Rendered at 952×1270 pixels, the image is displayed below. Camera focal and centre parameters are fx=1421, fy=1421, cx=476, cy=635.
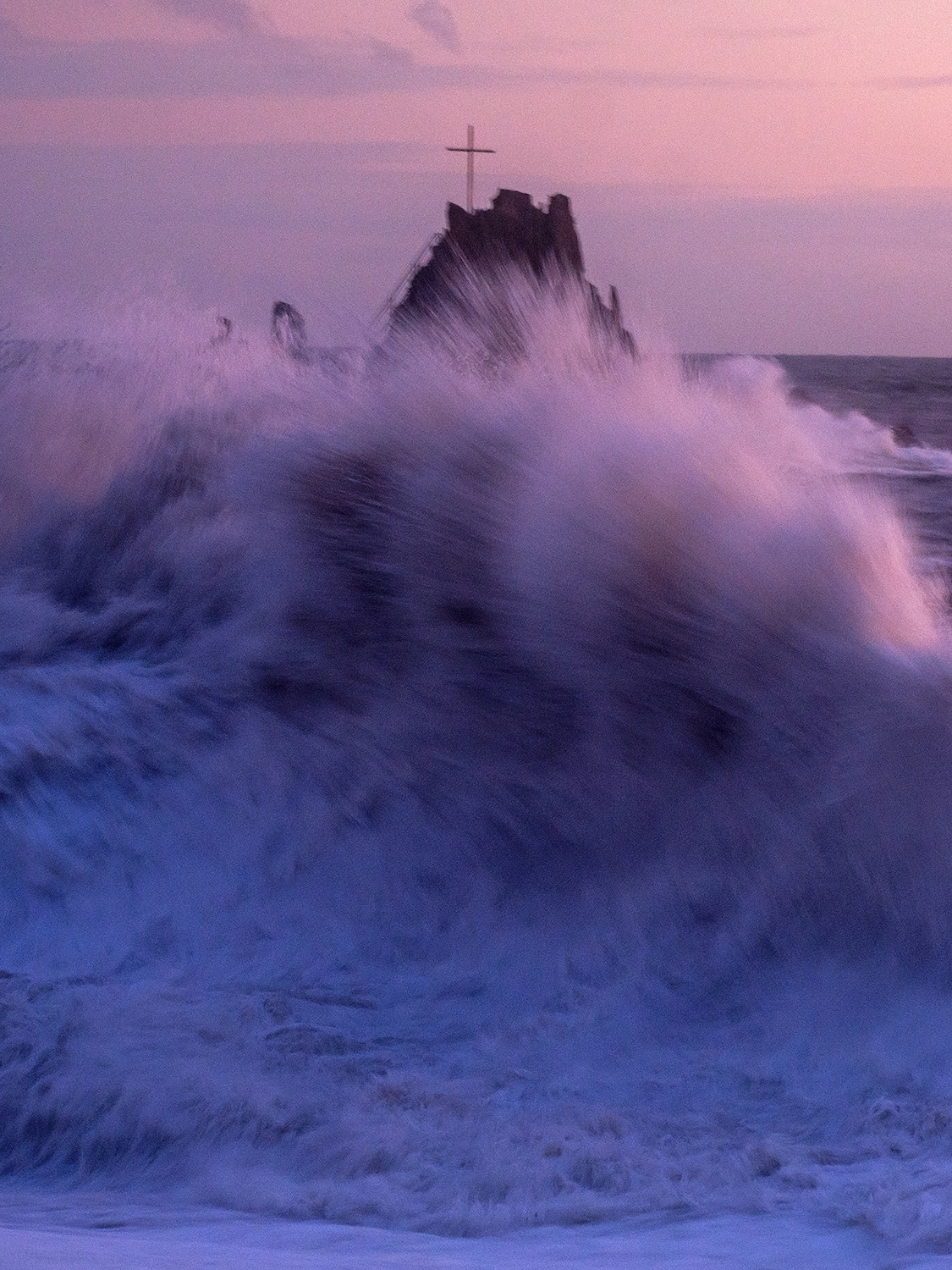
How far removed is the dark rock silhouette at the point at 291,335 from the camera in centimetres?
595

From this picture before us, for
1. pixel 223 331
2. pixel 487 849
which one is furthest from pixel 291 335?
pixel 487 849

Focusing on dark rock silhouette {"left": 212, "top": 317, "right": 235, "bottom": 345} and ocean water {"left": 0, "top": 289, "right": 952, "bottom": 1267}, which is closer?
ocean water {"left": 0, "top": 289, "right": 952, "bottom": 1267}

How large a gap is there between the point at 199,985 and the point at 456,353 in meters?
2.76

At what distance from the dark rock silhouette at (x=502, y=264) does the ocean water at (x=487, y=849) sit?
0.54ft

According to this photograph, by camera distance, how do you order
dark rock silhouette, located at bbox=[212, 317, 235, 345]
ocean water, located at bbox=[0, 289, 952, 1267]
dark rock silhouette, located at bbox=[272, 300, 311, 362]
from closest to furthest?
1. ocean water, located at bbox=[0, 289, 952, 1267]
2. dark rock silhouette, located at bbox=[272, 300, 311, 362]
3. dark rock silhouette, located at bbox=[212, 317, 235, 345]

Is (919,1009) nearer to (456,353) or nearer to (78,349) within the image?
(456,353)

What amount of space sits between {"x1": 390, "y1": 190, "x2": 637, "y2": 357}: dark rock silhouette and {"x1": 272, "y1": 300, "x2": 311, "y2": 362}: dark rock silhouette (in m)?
0.40

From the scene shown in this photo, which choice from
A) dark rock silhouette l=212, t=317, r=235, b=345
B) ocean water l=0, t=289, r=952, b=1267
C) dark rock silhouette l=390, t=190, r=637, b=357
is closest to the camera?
ocean water l=0, t=289, r=952, b=1267

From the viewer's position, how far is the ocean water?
2371mm

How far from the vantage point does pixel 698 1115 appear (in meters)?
2.70

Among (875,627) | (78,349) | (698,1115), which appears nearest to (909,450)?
(78,349)

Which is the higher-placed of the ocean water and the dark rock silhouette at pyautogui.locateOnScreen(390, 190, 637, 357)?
the dark rock silhouette at pyautogui.locateOnScreen(390, 190, 637, 357)

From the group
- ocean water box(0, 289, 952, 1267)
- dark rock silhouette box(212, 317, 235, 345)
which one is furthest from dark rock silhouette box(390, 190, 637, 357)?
dark rock silhouette box(212, 317, 235, 345)

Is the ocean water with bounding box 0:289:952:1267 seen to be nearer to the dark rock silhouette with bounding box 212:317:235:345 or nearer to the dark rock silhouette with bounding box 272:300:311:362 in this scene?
the dark rock silhouette with bounding box 272:300:311:362
